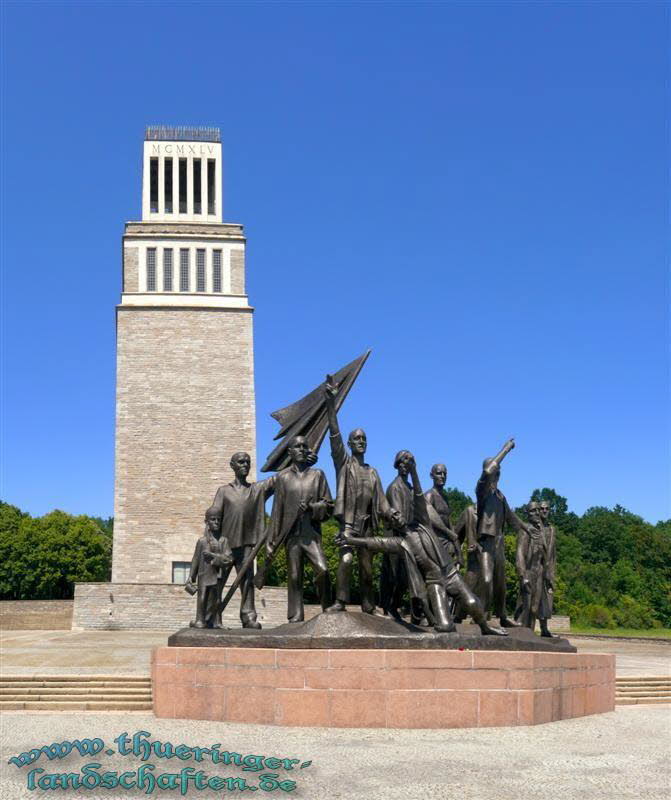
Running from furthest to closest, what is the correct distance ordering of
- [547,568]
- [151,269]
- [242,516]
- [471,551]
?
[151,269], [547,568], [471,551], [242,516]

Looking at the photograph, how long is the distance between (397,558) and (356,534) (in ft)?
2.52

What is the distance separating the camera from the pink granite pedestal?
10867mm

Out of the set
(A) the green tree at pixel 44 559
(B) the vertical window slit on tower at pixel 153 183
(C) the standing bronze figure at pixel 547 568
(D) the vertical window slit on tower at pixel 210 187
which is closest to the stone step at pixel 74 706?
(C) the standing bronze figure at pixel 547 568

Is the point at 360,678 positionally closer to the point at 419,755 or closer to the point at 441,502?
the point at 419,755

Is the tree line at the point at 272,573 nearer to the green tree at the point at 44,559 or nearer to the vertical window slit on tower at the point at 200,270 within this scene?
the green tree at the point at 44,559

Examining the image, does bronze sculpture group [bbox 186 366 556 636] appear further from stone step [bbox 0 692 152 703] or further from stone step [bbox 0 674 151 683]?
stone step [bbox 0 674 151 683]

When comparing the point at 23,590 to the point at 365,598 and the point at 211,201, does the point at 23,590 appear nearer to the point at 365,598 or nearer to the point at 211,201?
the point at 211,201

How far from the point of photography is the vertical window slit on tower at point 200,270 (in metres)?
46.4

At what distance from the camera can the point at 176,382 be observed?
A: 44562 mm

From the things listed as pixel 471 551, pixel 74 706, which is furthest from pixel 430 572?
pixel 74 706

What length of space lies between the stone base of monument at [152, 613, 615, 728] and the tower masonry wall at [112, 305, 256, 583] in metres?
30.7

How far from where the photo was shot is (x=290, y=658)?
11.1m

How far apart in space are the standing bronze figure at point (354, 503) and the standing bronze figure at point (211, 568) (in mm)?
1556

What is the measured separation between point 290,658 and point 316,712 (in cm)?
62
